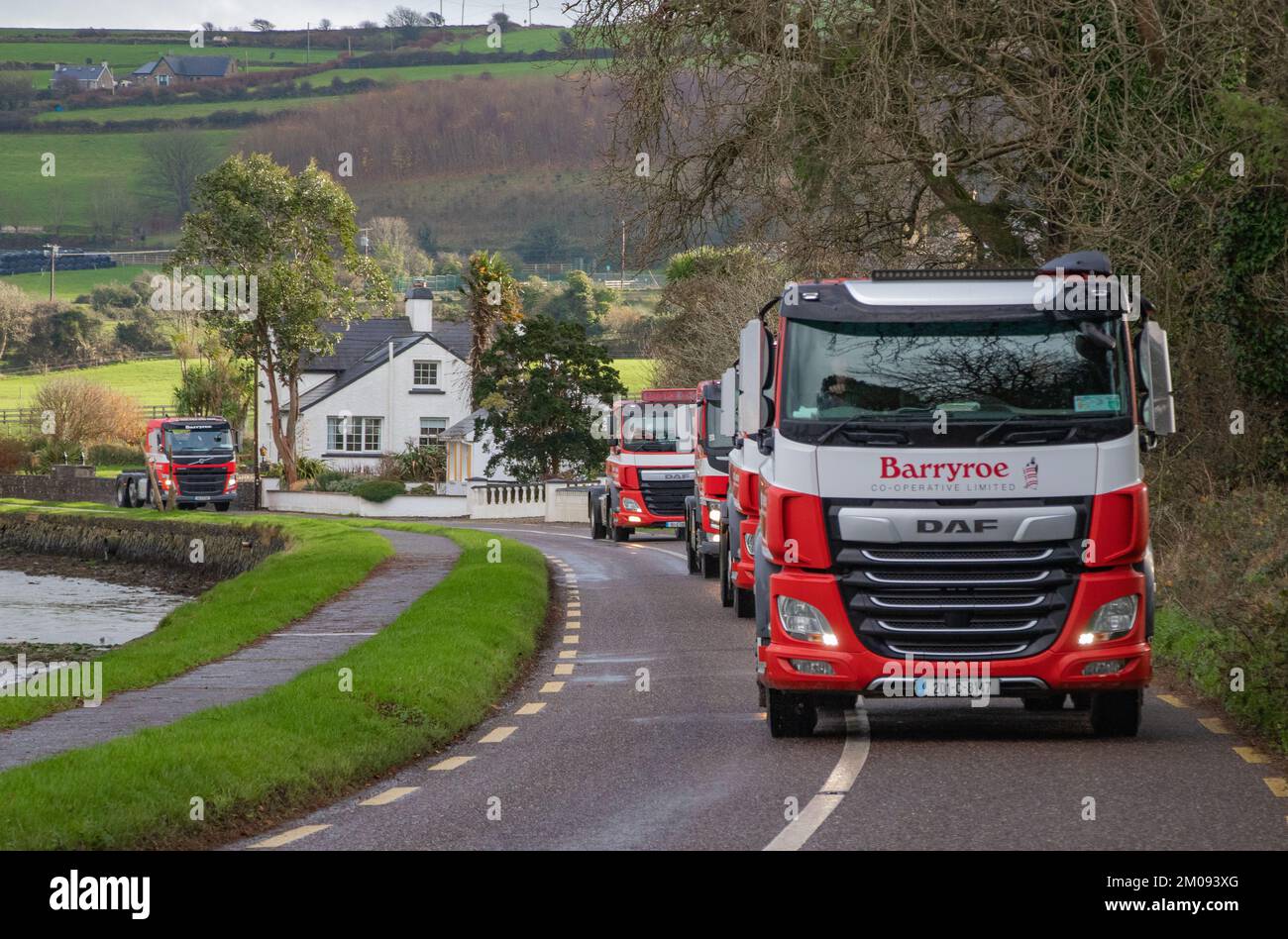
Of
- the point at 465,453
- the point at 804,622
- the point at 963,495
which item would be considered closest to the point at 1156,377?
the point at 963,495

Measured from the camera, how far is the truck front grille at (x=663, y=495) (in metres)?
42.6

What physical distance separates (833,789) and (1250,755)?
303 cm

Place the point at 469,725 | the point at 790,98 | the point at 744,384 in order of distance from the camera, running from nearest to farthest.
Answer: the point at 744,384, the point at 469,725, the point at 790,98

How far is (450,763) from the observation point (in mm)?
12727

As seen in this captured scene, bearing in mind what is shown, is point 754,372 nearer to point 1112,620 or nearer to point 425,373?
point 1112,620

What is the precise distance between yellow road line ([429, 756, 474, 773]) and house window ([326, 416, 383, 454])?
84326mm

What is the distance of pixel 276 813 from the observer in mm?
10672

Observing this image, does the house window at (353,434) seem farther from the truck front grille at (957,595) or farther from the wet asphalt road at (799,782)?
the truck front grille at (957,595)

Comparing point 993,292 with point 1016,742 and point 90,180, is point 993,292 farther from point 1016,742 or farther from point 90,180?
point 90,180

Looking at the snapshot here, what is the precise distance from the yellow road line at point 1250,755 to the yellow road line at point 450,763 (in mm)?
5029

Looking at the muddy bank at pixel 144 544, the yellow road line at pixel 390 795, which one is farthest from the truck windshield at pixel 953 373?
the muddy bank at pixel 144 544
